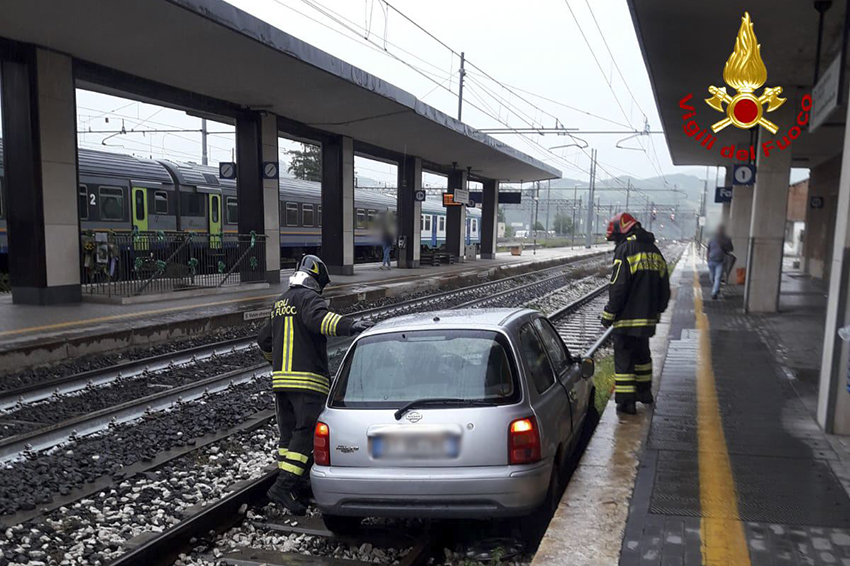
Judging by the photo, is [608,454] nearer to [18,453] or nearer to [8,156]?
[18,453]

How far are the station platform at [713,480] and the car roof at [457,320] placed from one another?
1276mm

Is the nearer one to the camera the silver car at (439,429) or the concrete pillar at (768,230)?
the silver car at (439,429)

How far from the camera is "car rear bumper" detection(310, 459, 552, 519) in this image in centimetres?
400

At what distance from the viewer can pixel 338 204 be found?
24.9m

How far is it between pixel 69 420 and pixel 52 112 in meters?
9.13

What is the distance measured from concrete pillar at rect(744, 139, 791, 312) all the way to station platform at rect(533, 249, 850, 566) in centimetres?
611

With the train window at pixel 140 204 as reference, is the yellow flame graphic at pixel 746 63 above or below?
above

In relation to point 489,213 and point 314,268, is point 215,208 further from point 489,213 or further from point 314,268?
point 314,268

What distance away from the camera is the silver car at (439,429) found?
13.2ft

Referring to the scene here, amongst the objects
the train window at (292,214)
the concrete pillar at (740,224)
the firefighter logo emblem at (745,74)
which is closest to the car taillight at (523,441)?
the firefighter logo emblem at (745,74)

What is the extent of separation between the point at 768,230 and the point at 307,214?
2061 cm

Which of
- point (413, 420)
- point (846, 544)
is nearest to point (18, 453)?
point (413, 420)

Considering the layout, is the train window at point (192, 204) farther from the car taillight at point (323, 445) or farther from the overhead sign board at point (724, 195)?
the car taillight at point (323, 445)

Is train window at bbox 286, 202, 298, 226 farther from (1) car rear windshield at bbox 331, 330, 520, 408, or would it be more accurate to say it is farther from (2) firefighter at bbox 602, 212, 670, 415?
(1) car rear windshield at bbox 331, 330, 520, 408
